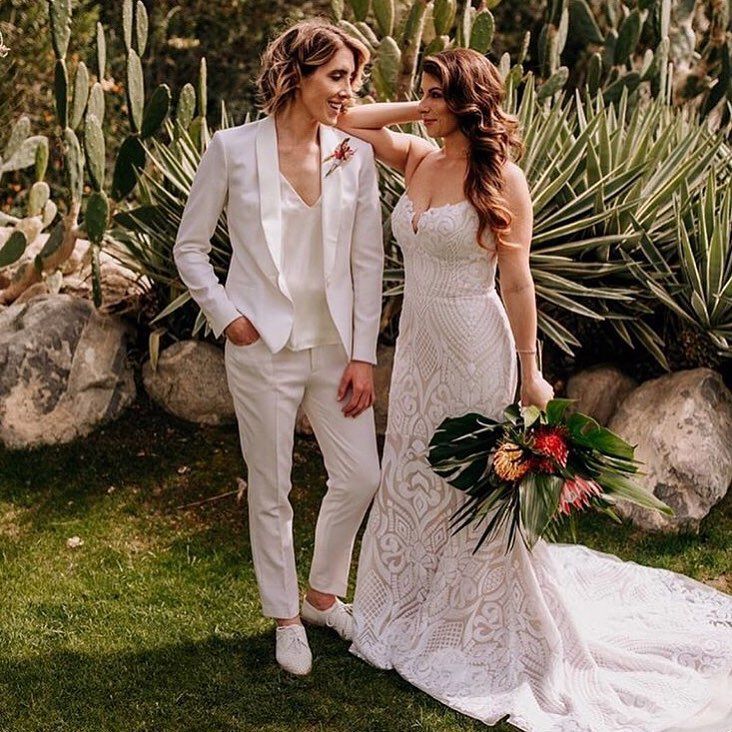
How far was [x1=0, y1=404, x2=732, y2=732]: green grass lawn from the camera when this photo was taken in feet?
12.2

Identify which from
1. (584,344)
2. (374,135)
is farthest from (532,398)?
(584,344)

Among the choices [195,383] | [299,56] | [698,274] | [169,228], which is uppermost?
[299,56]

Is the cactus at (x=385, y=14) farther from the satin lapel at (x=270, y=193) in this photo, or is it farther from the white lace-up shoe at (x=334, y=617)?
the white lace-up shoe at (x=334, y=617)

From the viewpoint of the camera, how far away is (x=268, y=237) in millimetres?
3623

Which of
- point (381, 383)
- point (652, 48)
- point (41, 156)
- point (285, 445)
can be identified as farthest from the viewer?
point (652, 48)

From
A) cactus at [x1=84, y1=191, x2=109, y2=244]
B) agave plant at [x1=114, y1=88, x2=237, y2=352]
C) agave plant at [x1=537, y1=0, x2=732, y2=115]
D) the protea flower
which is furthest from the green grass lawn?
agave plant at [x1=537, y1=0, x2=732, y2=115]

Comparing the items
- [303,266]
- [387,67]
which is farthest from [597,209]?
[303,266]

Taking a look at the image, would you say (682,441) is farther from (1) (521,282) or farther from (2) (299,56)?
(2) (299,56)

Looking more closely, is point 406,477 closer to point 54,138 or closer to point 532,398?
point 532,398

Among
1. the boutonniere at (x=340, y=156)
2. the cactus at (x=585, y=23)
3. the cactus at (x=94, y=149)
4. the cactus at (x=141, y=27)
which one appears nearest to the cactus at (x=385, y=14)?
the cactus at (x=141, y=27)

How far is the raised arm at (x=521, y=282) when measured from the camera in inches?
141

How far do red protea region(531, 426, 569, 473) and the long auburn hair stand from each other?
23.0 inches

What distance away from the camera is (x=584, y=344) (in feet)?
19.0

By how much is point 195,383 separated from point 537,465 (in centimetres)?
270
